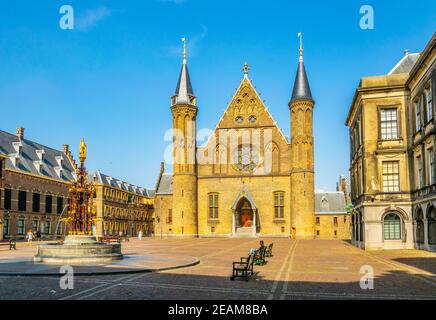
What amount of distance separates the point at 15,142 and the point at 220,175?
1042 inches

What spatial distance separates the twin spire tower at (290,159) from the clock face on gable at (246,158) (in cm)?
514

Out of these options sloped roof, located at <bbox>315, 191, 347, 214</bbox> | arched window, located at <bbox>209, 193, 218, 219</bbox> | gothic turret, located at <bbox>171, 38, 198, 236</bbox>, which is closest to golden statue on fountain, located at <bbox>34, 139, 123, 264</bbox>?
gothic turret, located at <bbox>171, 38, 198, 236</bbox>

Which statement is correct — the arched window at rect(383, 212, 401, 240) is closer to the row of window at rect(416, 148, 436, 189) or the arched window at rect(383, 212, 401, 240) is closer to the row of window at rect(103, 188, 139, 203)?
the row of window at rect(416, 148, 436, 189)

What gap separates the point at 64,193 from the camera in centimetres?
6194

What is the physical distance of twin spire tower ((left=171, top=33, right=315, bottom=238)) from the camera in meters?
57.8

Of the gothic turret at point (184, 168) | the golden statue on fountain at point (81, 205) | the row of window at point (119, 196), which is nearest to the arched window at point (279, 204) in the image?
the gothic turret at point (184, 168)

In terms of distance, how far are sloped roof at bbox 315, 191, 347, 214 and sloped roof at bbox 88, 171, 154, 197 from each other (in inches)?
1274

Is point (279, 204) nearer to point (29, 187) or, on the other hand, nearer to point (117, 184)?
point (29, 187)

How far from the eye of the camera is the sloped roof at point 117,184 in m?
73.8

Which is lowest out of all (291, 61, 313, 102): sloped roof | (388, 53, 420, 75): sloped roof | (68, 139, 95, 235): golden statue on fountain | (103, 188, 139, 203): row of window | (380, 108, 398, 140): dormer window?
(68, 139, 95, 235): golden statue on fountain

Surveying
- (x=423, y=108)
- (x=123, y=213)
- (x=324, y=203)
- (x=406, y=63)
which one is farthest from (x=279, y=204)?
(x=123, y=213)

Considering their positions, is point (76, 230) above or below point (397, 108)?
below
